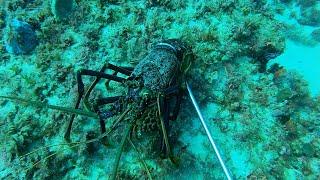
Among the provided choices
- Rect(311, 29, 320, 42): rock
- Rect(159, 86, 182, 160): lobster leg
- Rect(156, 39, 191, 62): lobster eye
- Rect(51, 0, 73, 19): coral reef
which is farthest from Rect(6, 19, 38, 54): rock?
Rect(311, 29, 320, 42): rock

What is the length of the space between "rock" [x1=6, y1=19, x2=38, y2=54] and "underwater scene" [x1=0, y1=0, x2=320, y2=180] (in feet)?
0.06

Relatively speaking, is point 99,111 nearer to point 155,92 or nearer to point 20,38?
point 155,92

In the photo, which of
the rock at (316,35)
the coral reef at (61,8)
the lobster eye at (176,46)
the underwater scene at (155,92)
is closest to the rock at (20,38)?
the underwater scene at (155,92)

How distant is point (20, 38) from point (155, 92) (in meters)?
2.77

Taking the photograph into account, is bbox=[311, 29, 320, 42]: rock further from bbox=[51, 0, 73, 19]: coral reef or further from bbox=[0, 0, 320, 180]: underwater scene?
bbox=[51, 0, 73, 19]: coral reef

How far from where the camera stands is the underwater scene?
355cm

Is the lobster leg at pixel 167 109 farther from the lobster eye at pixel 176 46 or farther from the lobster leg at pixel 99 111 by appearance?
the lobster eye at pixel 176 46

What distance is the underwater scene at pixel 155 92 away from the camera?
355cm

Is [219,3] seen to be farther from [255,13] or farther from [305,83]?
[305,83]

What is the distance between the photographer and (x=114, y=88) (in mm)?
4332

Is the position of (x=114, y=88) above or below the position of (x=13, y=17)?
below

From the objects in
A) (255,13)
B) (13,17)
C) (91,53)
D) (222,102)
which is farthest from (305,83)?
(13,17)

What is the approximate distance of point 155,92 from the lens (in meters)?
3.36

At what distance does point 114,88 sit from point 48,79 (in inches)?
41.8
